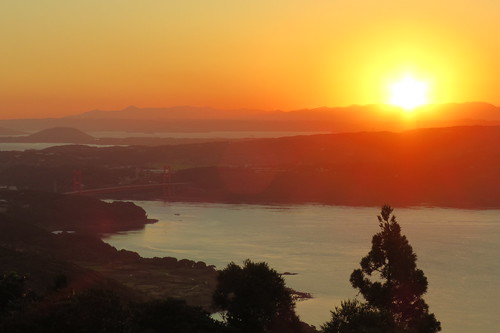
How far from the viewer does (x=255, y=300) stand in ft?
64.8

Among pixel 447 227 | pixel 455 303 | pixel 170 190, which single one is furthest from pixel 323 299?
pixel 170 190

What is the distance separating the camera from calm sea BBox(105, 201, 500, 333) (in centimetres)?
3722

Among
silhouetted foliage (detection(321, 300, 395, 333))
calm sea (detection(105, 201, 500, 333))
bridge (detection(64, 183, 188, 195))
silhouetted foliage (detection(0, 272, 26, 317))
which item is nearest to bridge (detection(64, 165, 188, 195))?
bridge (detection(64, 183, 188, 195))

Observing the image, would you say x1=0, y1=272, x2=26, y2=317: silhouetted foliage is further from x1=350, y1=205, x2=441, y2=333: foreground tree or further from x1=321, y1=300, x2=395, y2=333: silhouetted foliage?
x1=350, y1=205, x2=441, y2=333: foreground tree

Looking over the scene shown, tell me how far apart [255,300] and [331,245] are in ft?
118

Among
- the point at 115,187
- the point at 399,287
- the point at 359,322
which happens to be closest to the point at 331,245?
the point at 399,287

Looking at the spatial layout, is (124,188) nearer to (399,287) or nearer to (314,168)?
(314,168)

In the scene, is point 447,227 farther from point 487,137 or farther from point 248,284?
point 487,137

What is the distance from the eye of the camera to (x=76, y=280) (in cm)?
3438

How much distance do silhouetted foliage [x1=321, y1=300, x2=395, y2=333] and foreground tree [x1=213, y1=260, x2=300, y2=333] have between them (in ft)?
7.68

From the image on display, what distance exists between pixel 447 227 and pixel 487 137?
7434cm

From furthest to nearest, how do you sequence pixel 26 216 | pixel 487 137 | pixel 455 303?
pixel 487 137 → pixel 26 216 → pixel 455 303

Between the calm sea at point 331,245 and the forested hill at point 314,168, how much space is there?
38.5ft

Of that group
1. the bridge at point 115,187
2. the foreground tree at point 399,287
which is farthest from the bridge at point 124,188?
the foreground tree at point 399,287
